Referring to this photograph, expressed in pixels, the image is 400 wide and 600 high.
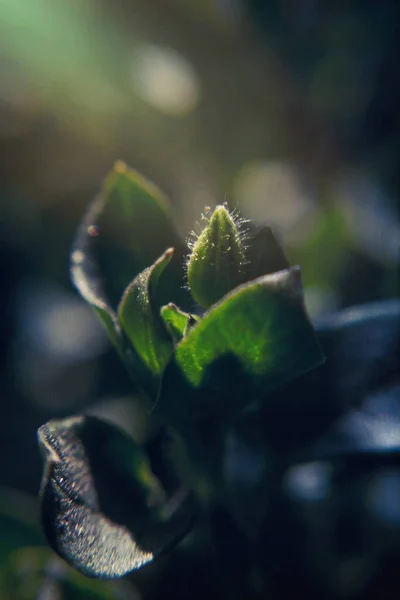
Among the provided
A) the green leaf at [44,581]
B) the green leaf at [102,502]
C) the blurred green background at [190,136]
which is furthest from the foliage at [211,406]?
the blurred green background at [190,136]

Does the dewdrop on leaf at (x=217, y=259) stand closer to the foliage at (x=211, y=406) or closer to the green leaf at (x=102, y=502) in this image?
the foliage at (x=211, y=406)

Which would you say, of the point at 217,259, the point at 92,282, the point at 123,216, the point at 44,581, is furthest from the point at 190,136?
the point at 44,581

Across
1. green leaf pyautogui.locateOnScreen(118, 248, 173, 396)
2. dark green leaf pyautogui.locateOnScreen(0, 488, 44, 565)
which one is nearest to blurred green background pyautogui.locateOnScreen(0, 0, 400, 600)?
dark green leaf pyautogui.locateOnScreen(0, 488, 44, 565)

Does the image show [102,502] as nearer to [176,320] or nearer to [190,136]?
[176,320]

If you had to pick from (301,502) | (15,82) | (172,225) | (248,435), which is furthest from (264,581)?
(15,82)

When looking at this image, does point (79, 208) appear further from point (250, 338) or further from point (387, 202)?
point (250, 338)
